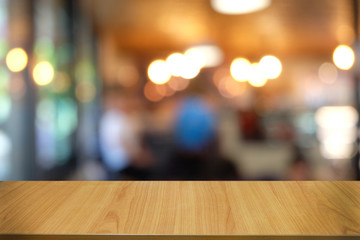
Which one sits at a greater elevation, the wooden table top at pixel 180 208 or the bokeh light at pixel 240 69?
the bokeh light at pixel 240 69

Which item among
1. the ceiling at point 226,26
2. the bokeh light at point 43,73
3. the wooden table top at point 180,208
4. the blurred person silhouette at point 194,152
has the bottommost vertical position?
the blurred person silhouette at point 194,152

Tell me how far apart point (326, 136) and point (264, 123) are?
32.4 inches

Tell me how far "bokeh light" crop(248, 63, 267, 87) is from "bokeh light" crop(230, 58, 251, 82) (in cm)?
5

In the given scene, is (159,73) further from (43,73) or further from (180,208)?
(180,208)

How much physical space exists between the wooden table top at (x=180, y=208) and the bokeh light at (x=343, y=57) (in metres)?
5.28

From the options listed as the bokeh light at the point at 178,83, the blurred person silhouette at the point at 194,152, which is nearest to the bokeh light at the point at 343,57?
the bokeh light at the point at 178,83

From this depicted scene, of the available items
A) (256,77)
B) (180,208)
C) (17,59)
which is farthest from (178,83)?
(180,208)

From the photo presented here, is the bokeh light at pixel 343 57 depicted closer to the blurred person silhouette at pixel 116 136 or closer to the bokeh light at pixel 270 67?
the bokeh light at pixel 270 67

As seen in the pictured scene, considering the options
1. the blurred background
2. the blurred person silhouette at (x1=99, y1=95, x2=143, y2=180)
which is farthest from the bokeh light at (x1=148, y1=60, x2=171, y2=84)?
the blurred person silhouette at (x1=99, y1=95, x2=143, y2=180)

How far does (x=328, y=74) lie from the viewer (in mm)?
5746

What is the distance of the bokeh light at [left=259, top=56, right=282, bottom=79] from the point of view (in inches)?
223

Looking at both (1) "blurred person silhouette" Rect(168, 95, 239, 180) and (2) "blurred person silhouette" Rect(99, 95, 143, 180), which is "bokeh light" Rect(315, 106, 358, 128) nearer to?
(1) "blurred person silhouette" Rect(168, 95, 239, 180)

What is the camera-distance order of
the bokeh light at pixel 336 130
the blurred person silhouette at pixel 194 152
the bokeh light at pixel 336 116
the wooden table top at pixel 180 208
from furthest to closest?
the bokeh light at pixel 336 116, the bokeh light at pixel 336 130, the blurred person silhouette at pixel 194 152, the wooden table top at pixel 180 208

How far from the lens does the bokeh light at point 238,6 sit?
4.23 m
